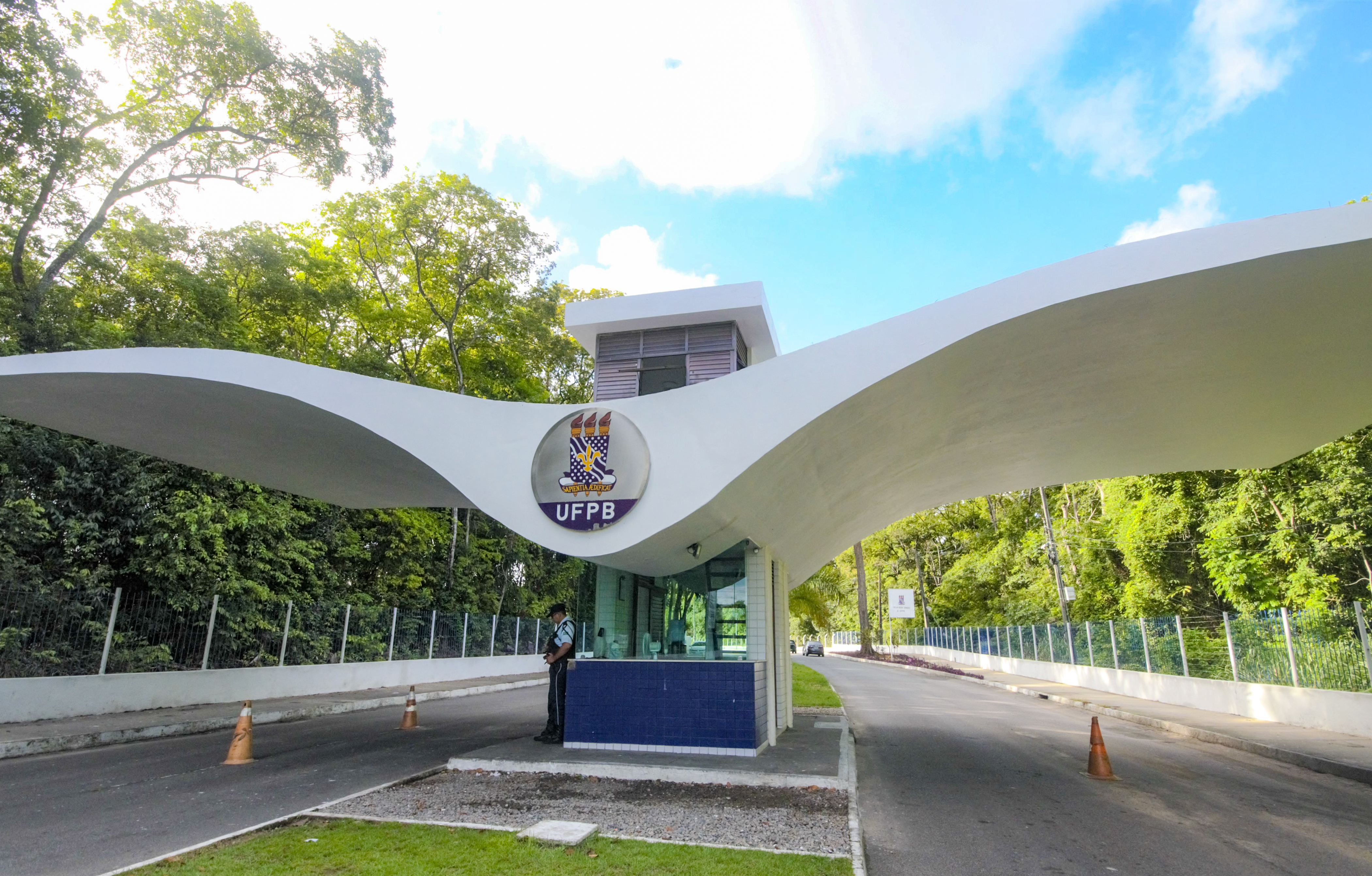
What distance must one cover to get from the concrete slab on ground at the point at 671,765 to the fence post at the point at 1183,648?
11.5 m

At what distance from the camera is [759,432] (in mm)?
7973

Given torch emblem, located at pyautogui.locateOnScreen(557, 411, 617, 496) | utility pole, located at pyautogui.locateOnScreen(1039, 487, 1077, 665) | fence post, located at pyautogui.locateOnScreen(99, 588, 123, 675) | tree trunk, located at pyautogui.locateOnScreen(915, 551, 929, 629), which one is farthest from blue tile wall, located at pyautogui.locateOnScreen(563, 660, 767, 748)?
tree trunk, located at pyautogui.locateOnScreen(915, 551, 929, 629)

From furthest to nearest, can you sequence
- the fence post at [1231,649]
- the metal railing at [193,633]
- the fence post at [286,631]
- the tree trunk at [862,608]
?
the tree trunk at [862,608], the fence post at [286,631], the fence post at [1231,649], the metal railing at [193,633]

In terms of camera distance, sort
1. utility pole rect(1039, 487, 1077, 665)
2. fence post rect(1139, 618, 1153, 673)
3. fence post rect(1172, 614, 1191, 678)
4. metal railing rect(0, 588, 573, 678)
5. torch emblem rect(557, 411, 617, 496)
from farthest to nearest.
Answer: utility pole rect(1039, 487, 1077, 665) < fence post rect(1139, 618, 1153, 673) < fence post rect(1172, 614, 1191, 678) < metal railing rect(0, 588, 573, 678) < torch emblem rect(557, 411, 617, 496)

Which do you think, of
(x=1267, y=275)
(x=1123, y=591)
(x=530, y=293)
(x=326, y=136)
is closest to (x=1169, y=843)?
(x=1267, y=275)

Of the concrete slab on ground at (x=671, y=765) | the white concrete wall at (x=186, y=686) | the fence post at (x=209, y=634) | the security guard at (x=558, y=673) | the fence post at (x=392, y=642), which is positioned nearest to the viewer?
the concrete slab on ground at (x=671, y=765)

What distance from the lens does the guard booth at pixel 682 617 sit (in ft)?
28.6

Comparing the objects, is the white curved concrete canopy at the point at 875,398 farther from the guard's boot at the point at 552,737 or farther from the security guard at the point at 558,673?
the guard's boot at the point at 552,737

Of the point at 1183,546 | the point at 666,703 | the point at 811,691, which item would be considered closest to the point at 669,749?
the point at 666,703

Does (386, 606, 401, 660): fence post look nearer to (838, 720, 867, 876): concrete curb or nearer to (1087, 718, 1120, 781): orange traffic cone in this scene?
(838, 720, 867, 876): concrete curb

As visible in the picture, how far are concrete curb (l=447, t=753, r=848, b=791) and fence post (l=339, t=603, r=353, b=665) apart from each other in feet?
34.6

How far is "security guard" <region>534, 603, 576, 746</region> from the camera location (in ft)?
31.8

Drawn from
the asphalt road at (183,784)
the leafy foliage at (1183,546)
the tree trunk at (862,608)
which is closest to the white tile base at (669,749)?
the asphalt road at (183,784)

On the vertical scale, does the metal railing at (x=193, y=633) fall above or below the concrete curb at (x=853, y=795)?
above
